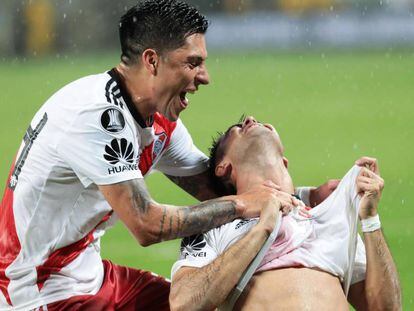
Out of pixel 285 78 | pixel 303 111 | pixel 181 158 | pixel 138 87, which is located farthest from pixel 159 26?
pixel 285 78

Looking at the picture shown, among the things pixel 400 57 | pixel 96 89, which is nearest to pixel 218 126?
pixel 400 57

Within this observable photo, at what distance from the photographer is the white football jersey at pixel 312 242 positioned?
17.5 ft

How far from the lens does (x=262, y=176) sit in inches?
227

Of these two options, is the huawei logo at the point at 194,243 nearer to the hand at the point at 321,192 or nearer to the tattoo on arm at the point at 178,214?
the tattoo on arm at the point at 178,214

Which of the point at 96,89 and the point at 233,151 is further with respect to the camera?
the point at 233,151

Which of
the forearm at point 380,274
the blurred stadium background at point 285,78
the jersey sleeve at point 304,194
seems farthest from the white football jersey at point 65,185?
the blurred stadium background at point 285,78

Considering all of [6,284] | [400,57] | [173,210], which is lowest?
[400,57]

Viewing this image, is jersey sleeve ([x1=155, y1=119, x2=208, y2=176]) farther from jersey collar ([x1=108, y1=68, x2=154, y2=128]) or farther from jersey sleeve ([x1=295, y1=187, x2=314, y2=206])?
jersey collar ([x1=108, y1=68, x2=154, y2=128])

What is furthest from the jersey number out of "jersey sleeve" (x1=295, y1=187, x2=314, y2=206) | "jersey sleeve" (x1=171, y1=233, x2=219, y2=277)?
"jersey sleeve" (x1=295, y1=187, x2=314, y2=206)

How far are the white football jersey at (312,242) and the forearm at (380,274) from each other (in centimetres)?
11

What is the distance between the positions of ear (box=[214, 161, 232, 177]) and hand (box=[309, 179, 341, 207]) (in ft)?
1.63

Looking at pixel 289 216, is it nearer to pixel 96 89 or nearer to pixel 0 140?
pixel 96 89

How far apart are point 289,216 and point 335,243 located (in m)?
0.28

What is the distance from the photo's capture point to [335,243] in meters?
5.40
